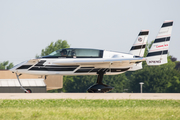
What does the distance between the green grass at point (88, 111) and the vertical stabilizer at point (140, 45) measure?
11.7 meters

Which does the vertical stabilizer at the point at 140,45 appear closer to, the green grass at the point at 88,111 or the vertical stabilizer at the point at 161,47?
the vertical stabilizer at the point at 161,47

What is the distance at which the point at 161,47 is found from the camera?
930 inches

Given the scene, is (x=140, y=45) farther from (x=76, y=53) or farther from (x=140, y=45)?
(x=76, y=53)

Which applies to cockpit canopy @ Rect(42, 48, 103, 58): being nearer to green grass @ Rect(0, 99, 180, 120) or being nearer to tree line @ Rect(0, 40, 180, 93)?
green grass @ Rect(0, 99, 180, 120)

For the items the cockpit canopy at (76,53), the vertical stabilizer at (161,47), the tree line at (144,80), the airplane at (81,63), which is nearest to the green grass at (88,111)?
the airplane at (81,63)

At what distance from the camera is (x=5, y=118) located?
1011cm

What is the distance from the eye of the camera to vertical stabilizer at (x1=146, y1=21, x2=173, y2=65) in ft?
76.4

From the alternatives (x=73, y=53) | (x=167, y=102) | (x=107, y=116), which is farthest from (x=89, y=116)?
(x=73, y=53)

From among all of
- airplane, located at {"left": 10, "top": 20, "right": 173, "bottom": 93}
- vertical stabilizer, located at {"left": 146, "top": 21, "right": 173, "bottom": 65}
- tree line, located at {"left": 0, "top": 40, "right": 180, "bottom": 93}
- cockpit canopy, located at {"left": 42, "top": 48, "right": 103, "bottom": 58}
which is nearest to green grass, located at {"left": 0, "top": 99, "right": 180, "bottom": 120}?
airplane, located at {"left": 10, "top": 20, "right": 173, "bottom": 93}

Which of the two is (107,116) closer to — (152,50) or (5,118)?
(5,118)

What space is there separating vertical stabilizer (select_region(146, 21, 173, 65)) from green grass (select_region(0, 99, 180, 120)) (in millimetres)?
9796

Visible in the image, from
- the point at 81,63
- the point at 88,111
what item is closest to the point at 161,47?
the point at 81,63

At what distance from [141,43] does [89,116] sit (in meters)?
16.0

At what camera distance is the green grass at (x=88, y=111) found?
10.3 meters
